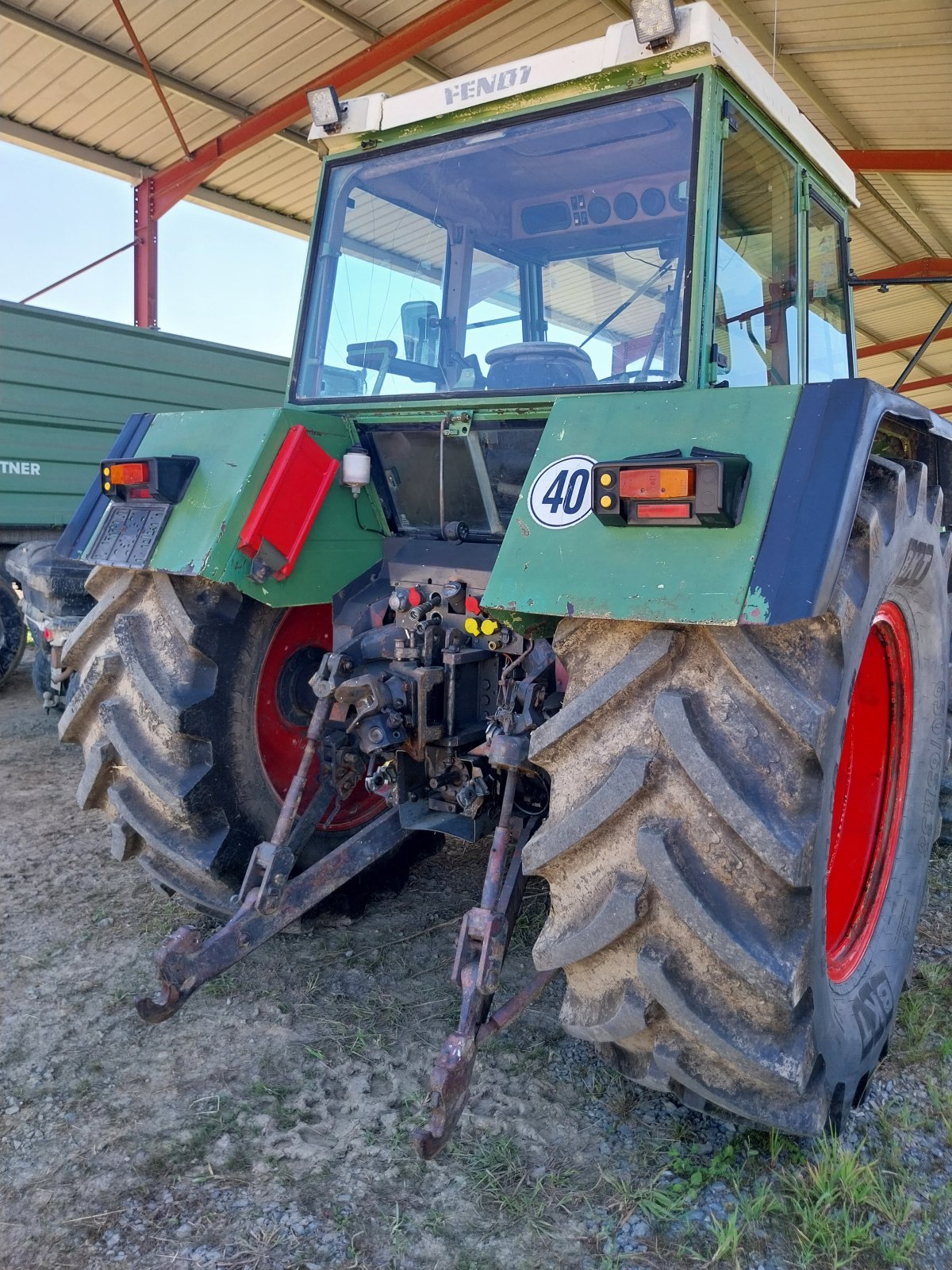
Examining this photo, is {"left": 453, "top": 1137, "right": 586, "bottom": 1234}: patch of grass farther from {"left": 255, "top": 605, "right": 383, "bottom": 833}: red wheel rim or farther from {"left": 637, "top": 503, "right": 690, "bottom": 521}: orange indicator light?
{"left": 637, "top": 503, "right": 690, "bottom": 521}: orange indicator light

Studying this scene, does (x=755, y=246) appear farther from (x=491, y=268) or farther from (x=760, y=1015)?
(x=760, y=1015)

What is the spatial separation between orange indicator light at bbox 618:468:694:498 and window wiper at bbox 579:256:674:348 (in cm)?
78

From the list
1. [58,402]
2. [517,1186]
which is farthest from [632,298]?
[58,402]

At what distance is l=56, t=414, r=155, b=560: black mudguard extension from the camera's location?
2.75m

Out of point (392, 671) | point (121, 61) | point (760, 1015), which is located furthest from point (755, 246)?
point (121, 61)

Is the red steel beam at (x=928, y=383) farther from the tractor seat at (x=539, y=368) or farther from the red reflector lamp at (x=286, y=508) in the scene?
the red reflector lamp at (x=286, y=508)

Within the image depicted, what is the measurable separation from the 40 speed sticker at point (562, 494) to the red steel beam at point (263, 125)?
4655mm

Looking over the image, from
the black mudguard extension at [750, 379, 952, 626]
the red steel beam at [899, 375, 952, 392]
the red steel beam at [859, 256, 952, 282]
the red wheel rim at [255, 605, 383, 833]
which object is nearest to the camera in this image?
the black mudguard extension at [750, 379, 952, 626]

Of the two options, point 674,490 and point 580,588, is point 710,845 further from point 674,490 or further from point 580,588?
point 674,490

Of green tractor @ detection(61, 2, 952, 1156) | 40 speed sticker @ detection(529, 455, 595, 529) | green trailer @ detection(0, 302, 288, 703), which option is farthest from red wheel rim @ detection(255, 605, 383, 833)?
green trailer @ detection(0, 302, 288, 703)

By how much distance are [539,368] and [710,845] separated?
1287 millimetres

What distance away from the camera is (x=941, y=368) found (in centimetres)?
1541

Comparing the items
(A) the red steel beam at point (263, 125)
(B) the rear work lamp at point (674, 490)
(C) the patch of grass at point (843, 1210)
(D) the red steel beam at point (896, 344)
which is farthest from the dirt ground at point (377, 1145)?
(D) the red steel beam at point (896, 344)

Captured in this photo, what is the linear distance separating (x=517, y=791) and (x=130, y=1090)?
109 centimetres
